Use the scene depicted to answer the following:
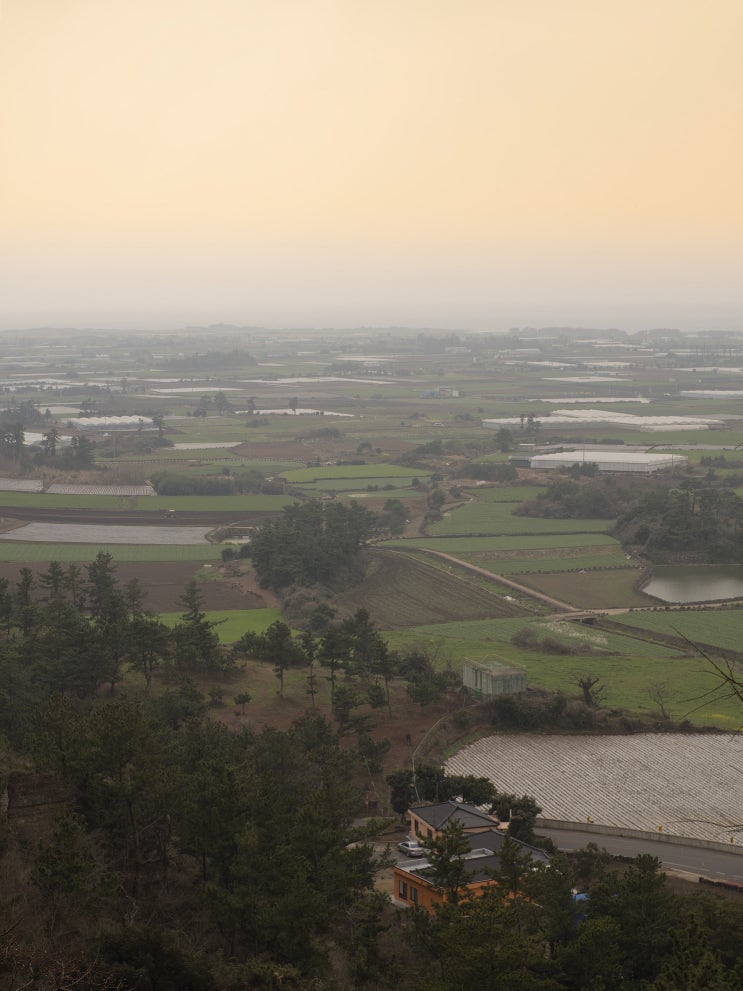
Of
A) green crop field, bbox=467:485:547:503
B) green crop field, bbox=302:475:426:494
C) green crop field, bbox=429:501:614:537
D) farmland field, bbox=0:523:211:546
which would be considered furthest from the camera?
green crop field, bbox=302:475:426:494

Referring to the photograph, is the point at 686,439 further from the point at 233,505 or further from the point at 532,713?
the point at 532,713

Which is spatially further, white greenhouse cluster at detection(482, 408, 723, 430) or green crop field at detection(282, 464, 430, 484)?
white greenhouse cluster at detection(482, 408, 723, 430)

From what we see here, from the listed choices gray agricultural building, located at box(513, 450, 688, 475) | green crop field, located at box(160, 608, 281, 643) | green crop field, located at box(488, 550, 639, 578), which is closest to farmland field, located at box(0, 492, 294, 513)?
green crop field, located at box(488, 550, 639, 578)

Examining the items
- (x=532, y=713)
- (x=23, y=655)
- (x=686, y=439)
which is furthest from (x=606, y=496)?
(x=23, y=655)

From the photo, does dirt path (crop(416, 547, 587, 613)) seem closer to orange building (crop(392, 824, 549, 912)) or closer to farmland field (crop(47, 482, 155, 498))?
orange building (crop(392, 824, 549, 912))

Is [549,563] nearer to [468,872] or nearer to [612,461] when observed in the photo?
[612,461]

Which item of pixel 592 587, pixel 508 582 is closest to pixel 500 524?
pixel 508 582

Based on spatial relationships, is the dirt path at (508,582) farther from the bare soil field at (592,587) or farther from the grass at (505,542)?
the grass at (505,542)
